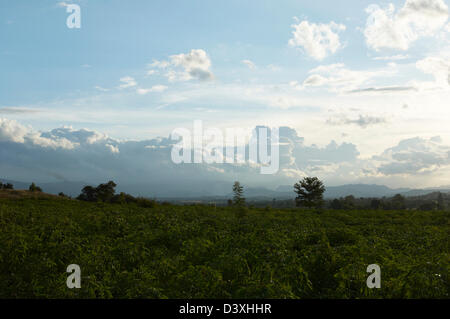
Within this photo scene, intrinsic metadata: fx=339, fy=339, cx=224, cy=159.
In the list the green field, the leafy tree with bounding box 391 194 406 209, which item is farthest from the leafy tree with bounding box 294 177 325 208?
the green field

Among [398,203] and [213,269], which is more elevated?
[213,269]

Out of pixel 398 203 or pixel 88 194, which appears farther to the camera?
pixel 398 203

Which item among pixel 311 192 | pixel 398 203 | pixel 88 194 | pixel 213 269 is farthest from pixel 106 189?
pixel 398 203

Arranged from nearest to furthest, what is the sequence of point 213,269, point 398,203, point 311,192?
1. point 213,269
2. point 311,192
3. point 398,203

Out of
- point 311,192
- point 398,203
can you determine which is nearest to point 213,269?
point 311,192

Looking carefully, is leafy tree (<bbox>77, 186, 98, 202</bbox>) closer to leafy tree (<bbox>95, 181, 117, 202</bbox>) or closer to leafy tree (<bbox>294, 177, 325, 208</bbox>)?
leafy tree (<bbox>95, 181, 117, 202</bbox>)

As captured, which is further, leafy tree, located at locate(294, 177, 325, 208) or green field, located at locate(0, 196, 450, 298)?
leafy tree, located at locate(294, 177, 325, 208)

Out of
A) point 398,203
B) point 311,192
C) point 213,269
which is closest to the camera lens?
point 213,269

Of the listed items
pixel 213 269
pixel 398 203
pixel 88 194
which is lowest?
pixel 398 203

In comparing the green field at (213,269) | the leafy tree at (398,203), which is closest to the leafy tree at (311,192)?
the leafy tree at (398,203)

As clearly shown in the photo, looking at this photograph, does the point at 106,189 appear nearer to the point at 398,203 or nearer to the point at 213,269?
the point at 213,269
